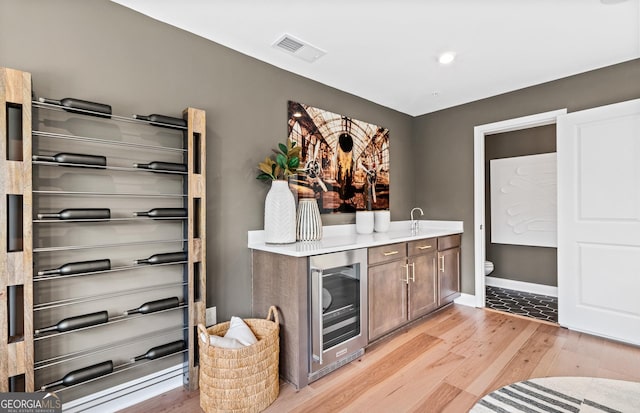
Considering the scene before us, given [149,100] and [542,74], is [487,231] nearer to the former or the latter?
[542,74]

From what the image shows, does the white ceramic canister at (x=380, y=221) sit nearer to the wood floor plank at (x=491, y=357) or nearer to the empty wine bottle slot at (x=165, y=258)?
the wood floor plank at (x=491, y=357)

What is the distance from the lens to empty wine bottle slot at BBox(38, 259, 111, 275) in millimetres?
1529

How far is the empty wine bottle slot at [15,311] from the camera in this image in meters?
1.47

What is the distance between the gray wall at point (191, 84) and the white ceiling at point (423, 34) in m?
0.14

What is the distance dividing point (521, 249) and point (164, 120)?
180 inches

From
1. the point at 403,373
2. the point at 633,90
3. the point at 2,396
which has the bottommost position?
the point at 403,373

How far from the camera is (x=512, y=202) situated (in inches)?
167

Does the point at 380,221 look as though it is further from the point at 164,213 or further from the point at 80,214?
the point at 80,214

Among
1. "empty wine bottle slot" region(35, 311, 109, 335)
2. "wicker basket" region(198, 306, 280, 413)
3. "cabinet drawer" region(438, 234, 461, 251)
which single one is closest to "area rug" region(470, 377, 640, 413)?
"wicker basket" region(198, 306, 280, 413)

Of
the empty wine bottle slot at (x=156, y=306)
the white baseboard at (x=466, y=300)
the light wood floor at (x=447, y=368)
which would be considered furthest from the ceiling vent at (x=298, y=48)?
the white baseboard at (x=466, y=300)

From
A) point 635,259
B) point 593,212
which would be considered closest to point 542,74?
point 593,212

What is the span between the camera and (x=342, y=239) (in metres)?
2.69

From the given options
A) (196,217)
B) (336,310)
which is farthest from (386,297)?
(196,217)

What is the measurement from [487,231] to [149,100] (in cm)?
453
